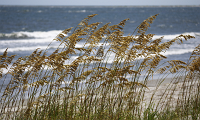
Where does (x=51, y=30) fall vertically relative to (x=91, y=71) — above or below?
above

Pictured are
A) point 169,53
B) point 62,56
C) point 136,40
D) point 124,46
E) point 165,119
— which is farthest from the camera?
point 169,53

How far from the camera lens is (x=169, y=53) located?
13766 mm

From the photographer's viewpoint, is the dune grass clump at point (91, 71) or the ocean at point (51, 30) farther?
the ocean at point (51, 30)

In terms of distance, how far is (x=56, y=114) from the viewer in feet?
11.2

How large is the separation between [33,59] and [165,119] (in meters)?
2.49

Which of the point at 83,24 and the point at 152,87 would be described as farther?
the point at 152,87

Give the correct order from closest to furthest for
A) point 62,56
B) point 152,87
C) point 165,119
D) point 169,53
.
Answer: point 62,56
point 165,119
point 152,87
point 169,53

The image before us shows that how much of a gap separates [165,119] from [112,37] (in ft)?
5.79

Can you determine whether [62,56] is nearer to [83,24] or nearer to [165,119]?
[83,24]

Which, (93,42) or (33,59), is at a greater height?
(93,42)

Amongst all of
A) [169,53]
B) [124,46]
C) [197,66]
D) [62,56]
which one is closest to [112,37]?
[124,46]

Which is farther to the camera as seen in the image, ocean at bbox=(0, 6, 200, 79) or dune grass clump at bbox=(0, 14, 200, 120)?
ocean at bbox=(0, 6, 200, 79)

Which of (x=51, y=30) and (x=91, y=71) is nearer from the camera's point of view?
(x=91, y=71)

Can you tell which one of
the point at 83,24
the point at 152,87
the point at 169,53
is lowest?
the point at 152,87
